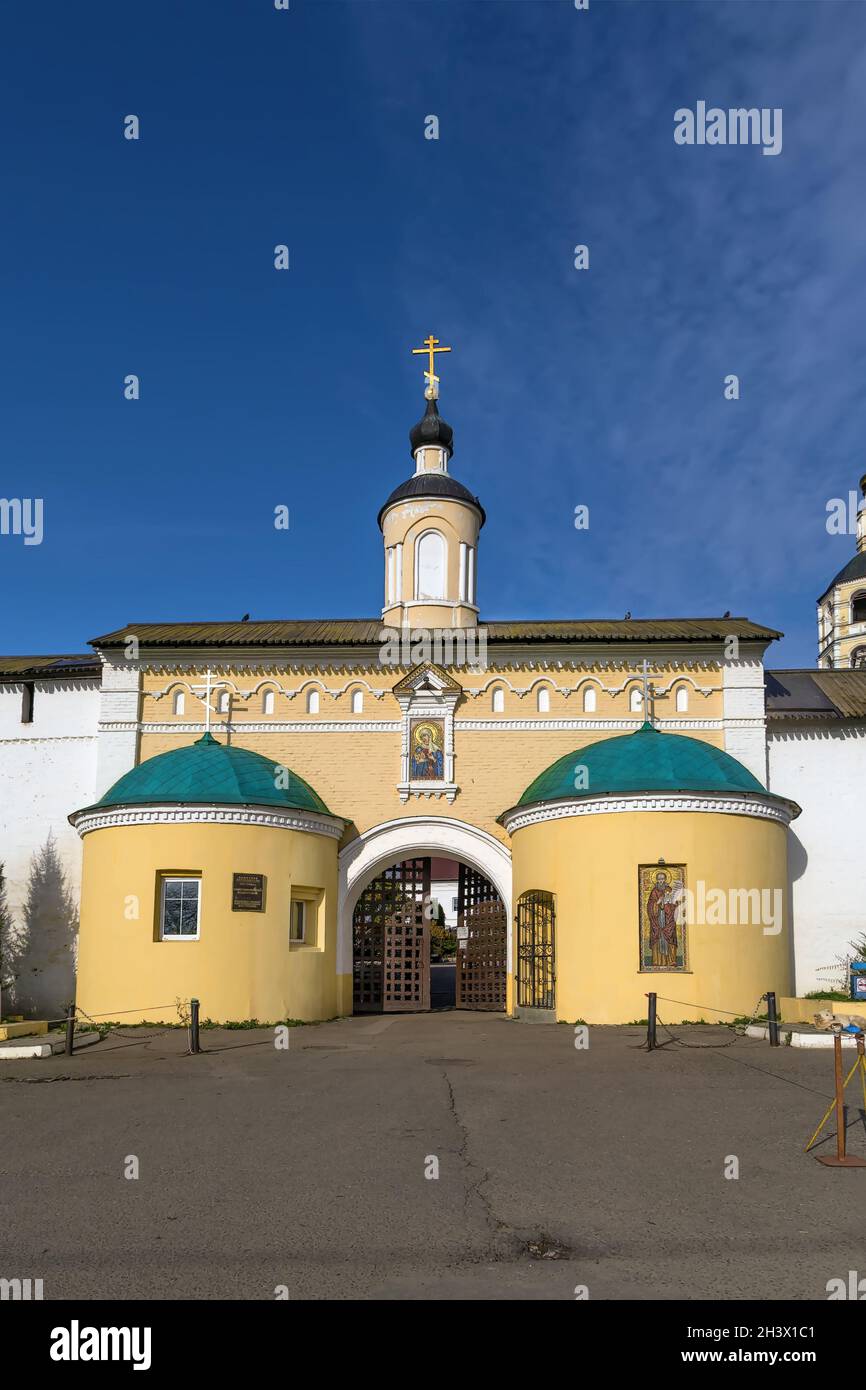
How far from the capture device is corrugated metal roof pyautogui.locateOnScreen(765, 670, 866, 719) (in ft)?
69.2

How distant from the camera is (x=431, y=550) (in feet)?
79.2

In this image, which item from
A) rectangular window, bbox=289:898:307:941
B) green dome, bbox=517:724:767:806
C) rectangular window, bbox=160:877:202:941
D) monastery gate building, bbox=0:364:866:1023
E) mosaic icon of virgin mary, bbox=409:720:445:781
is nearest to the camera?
monastery gate building, bbox=0:364:866:1023

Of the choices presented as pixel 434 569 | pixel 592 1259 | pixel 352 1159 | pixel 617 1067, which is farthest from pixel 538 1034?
pixel 434 569

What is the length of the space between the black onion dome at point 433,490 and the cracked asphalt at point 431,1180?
1451 centimetres

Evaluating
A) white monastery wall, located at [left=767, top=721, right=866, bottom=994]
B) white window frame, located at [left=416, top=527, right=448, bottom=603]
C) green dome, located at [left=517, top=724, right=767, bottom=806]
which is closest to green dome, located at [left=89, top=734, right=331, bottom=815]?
green dome, located at [left=517, top=724, right=767, bottom=806]

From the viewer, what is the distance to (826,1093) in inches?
404

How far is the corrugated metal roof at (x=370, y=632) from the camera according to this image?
21078 millimetres

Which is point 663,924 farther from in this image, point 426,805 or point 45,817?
point 45,817

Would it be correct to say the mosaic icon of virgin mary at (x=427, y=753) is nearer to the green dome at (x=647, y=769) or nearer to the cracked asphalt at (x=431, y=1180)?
the green dome at (x=647, y=769)

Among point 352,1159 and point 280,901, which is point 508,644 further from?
point 352,1159

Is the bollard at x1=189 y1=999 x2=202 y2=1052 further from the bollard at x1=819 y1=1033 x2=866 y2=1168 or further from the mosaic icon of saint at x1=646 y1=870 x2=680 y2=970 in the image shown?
the bollard at x1=819 y1=1033 x2=866 y2=1168

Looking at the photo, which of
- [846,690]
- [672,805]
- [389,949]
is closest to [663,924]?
[672,805]

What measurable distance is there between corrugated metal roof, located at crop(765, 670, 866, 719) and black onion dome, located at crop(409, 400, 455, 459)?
9.14 m

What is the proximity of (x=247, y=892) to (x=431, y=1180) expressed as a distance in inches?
404
